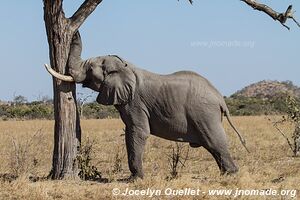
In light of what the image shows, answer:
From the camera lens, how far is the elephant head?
11.1m

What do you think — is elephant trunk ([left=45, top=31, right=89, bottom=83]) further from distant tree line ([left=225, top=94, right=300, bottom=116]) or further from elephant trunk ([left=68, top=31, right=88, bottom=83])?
distant tree line ([left=225, top=94, right=300, bottom=116])

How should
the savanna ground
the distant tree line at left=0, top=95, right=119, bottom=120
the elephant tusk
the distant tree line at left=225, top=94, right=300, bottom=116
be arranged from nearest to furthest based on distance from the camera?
the savanna ground
the elephant tusk
the distant tree line at left=0, top=95, right=119, bottom=120
the distant tree line at left=225, top=94, right=300, bottom=116

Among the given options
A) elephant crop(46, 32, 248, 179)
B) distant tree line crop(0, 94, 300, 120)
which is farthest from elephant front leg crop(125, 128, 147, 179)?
distant tree line crop(0, 94, 300, 120)

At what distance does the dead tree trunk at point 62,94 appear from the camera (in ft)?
36.1

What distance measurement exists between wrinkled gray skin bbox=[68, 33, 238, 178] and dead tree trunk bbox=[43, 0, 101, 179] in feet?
0.74

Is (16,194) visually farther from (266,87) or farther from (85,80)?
(266,87)

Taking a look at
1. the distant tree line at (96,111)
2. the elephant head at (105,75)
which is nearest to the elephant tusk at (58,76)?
the elephant head at (105,75)

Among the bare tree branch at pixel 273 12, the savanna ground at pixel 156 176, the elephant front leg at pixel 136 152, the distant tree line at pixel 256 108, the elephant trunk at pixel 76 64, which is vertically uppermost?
the bare tree branch at pixel 273 12

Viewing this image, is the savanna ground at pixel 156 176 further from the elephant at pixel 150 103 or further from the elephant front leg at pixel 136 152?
the elephant at pixel 150 103

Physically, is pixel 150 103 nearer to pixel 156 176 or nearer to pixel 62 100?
pixel 156 176

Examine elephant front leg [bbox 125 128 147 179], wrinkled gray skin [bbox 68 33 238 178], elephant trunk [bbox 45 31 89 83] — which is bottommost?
elephant front leg [bbox 125 128 147 179]

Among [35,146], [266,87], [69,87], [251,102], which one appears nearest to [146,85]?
[69,87]

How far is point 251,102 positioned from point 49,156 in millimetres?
50895

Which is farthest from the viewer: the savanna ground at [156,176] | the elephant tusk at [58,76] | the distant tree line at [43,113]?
the distant tree line at [43,113]
